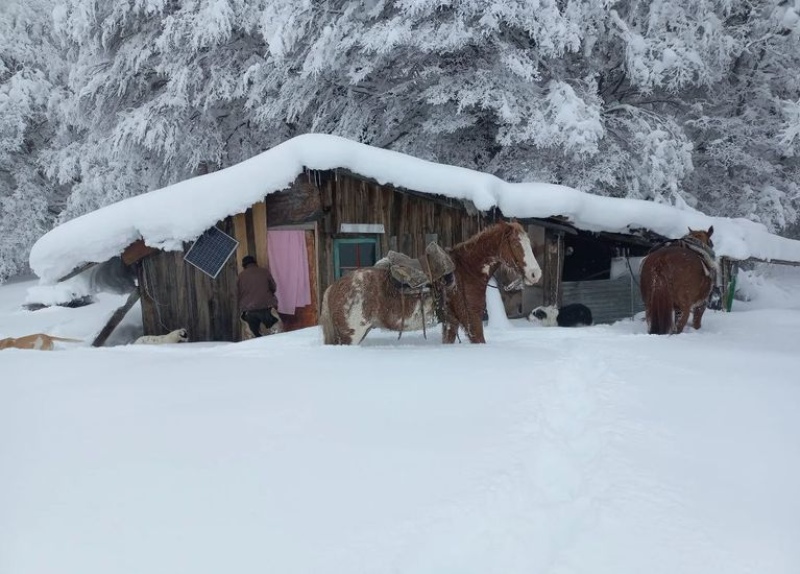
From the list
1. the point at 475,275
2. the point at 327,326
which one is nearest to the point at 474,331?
the point at 475,275

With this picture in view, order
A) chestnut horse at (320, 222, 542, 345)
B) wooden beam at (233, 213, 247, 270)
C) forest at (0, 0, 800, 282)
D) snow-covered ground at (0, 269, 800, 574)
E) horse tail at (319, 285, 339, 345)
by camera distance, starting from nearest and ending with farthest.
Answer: snow-covered ground at (0, 269, 800, 574) → chestnut horse at (320, 222, 542, 345) → horse tail at (319, 285, 339, 345) → wooden beam at (233, 213, 247, 270) → forest at (0, 0, 800, 282)

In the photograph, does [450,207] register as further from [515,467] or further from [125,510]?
[125,510]

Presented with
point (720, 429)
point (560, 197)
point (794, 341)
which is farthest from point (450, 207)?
point (720, 429)

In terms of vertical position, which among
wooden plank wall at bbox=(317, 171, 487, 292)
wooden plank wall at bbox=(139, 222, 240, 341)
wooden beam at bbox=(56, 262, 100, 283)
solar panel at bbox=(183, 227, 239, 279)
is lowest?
wooden plank wall at bbox=(139, 222, 240, 341)

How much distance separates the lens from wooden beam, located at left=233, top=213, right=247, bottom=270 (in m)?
8.52

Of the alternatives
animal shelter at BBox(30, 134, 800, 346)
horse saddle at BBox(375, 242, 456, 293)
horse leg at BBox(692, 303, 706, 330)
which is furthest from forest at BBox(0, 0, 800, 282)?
horse saddle at BBox(375, 242, 456, 293)

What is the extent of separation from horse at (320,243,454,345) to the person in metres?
2.82

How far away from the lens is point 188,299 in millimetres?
8609

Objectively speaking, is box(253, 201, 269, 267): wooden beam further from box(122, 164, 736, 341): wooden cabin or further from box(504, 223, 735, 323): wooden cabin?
box(504, 223, 735, 323): wooden cabin

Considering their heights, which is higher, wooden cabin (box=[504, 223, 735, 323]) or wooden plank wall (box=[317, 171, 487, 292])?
wooden plank wall (box=[317, 171, 487, 292])

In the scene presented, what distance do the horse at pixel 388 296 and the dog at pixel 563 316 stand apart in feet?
12.8

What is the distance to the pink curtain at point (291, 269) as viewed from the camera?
8711 mm

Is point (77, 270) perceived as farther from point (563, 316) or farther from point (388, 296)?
point (563, 316)

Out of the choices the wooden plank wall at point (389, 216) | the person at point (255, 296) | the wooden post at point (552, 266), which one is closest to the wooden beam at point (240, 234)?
the person at point (255, 296)
